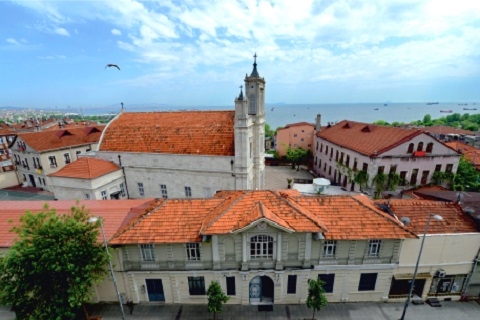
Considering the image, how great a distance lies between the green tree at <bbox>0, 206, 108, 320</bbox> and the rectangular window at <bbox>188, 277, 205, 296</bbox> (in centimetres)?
684

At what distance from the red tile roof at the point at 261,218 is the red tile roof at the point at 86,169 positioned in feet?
51.1

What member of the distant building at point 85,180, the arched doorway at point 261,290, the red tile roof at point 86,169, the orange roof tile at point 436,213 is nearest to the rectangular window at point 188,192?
the distant building at point 85,180

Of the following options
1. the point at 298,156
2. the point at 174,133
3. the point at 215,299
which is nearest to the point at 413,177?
the point at 298,156

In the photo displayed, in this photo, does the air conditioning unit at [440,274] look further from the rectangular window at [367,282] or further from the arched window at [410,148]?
the arched window at [410,148]

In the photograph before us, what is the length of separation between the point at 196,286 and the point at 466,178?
40.6 m

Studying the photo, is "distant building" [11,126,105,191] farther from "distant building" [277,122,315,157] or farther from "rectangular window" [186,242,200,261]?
"distant building" [277,122,315,157]

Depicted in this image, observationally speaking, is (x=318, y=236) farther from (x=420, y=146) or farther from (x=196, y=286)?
(x=420, y=146)

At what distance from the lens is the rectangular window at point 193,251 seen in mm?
17141

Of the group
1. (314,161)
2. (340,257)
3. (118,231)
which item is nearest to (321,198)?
(340,257)

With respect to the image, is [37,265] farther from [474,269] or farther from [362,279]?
[474,269]

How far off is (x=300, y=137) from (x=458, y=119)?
15093 cm

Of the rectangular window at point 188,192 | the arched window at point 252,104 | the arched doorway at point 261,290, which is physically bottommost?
the arched doorway at point 261,290

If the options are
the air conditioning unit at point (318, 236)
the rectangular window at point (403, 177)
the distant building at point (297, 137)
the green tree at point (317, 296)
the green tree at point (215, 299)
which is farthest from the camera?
the distant building at point (297, 137)

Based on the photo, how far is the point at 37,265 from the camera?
1408 centimetres
